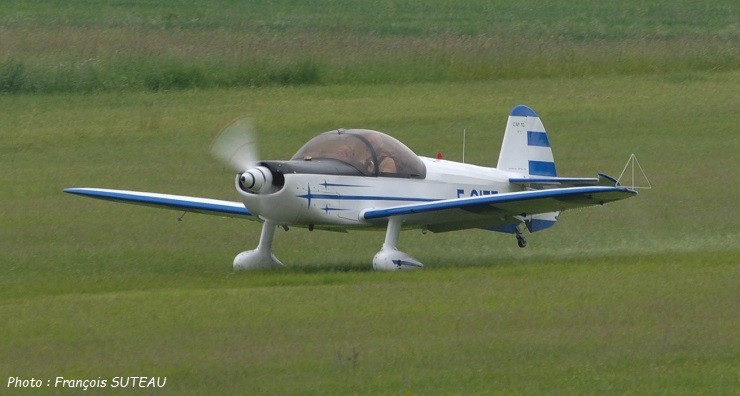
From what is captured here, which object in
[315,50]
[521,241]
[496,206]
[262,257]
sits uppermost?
[315,50]

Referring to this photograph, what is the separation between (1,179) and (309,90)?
30.2 ft

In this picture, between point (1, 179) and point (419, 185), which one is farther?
point (1, 179)

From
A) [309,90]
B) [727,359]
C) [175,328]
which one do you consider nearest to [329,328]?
[175,328]

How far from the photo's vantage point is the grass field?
9.51 meters

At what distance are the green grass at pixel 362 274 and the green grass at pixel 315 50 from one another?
1.98 meters

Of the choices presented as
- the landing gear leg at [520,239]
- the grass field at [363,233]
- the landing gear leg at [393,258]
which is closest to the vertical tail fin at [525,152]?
the landing gear leg at [520,239]

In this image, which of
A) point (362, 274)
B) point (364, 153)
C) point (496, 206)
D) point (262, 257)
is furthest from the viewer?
point (364, 153)

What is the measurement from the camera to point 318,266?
14.6m

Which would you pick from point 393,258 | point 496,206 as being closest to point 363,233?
point 393,258

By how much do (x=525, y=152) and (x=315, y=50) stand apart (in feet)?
51.0

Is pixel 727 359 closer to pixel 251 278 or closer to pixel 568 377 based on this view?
pixel 568 377

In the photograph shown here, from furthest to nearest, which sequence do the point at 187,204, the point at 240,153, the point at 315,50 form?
the point at 315,50 < the point at 187,204 < the point at 240,153

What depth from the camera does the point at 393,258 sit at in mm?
13844

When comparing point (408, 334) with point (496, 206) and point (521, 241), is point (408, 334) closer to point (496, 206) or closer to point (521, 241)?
point (496, 206)
